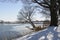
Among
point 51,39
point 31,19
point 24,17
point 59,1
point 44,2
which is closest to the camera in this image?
point 51,39

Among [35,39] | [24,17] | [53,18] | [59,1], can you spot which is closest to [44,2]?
[59,1]

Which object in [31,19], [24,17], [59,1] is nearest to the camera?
[59,1]

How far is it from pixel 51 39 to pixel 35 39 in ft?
2.84

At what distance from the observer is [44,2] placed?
19172mm

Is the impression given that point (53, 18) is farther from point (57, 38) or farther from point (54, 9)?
point (57, 38)

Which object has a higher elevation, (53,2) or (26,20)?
(53,2)

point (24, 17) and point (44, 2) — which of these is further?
point (24, 17)

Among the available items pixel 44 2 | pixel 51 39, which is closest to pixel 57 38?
pixel 51 39

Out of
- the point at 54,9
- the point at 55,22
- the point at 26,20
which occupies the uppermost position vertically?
the point at 54,9

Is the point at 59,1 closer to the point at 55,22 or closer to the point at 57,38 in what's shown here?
the point at 55,22

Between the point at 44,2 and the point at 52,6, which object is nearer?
the point at 52,6

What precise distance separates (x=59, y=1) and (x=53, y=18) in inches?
83.2

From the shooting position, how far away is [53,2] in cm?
1612

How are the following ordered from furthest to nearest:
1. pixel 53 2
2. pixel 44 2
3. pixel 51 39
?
1. pixel 44 2
2. pixel 53 2
3. pixel 51 39
